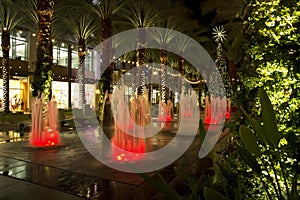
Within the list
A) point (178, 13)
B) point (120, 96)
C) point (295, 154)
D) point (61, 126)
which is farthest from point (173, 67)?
point (295, 154)

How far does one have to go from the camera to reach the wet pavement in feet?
15.1

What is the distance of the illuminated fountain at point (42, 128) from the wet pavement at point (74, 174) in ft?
2.90

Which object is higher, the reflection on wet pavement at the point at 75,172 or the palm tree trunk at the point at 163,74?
the palm tree trunk at the point at 163,74

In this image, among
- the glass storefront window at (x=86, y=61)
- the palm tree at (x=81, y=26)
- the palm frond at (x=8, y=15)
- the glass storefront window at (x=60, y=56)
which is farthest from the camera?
the glass storefront window at (x=86, y=61)

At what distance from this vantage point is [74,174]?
564 centimetres

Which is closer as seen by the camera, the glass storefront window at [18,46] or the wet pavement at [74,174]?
the wet pavement at [74,174]

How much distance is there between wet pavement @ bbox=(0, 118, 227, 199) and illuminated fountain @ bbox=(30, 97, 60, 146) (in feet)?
2.90

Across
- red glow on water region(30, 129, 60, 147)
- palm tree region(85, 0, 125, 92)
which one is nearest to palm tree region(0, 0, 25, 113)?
palm tree region(85, 0, 125, 92)

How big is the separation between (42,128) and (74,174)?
460cm

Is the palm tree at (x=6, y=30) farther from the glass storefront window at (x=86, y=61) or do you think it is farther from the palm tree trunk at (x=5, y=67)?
the glass storefront window at (x=86, y=61)

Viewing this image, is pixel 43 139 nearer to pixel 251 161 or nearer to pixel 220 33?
pixel 251 161

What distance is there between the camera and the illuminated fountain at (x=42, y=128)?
30.8ft

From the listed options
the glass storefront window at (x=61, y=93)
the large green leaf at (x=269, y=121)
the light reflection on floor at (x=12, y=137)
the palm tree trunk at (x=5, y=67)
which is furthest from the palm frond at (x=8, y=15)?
the large green leaf at (x=269, y=121)

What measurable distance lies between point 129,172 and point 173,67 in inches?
1516
